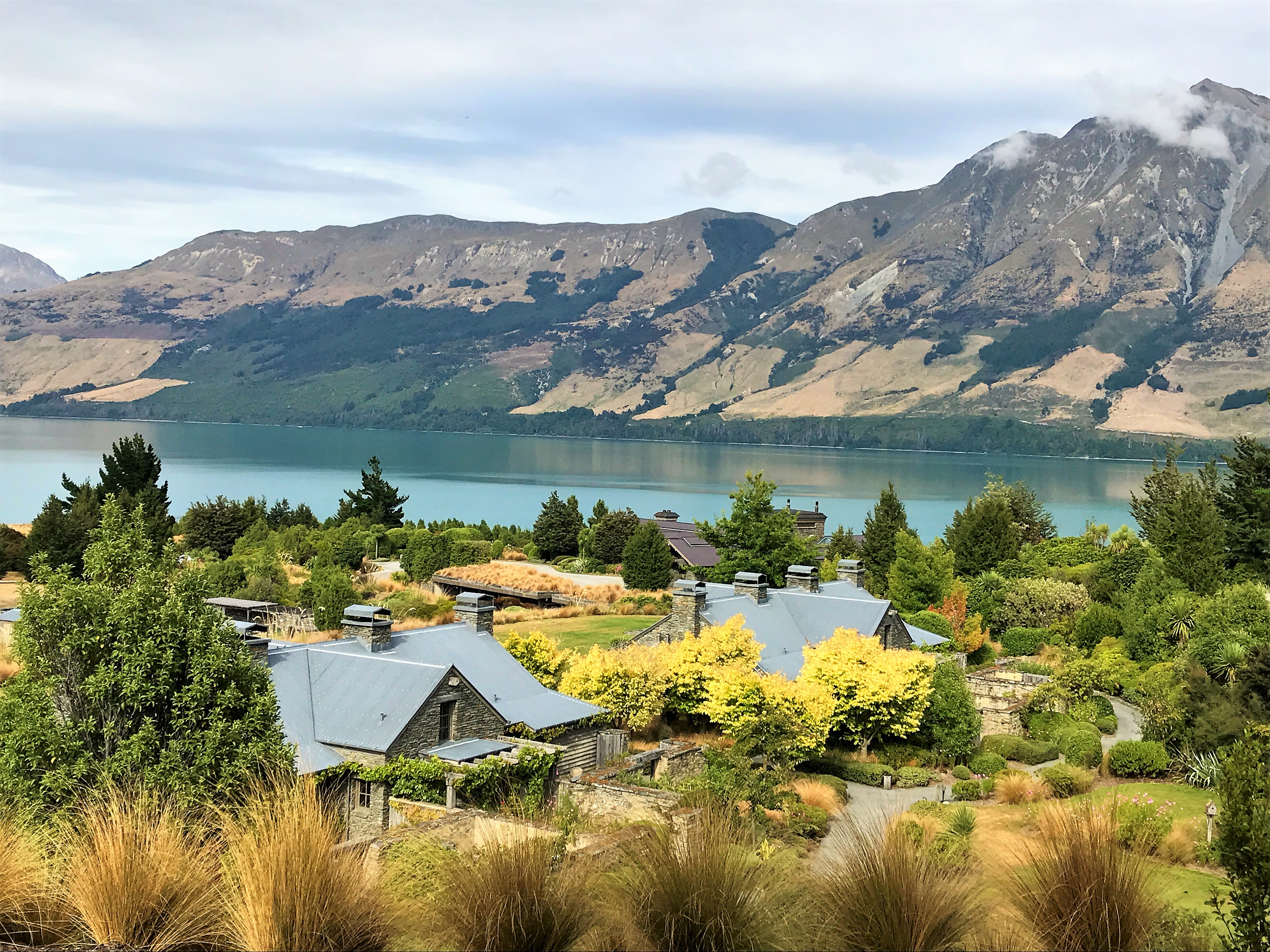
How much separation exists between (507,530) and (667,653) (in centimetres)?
4809

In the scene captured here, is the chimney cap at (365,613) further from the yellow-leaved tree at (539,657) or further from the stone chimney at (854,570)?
the stone chimney at (854,570)

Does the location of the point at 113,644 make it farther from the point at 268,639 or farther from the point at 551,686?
the point at 551,686

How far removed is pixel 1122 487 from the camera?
18250cm

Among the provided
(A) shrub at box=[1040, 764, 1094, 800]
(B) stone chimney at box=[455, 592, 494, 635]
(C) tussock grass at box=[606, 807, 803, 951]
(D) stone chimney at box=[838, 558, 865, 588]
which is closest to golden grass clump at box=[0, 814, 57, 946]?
(C) tussock grass at box=[606, 807, 803, 951]

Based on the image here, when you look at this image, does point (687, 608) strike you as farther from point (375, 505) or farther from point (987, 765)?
point (375, 505)

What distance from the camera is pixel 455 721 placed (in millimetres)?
21000

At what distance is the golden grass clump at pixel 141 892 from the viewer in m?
6.75

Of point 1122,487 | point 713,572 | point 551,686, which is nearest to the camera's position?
point 551,686

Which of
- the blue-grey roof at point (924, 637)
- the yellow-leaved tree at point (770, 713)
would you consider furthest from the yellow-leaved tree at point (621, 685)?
the blue-grey roof at point (924, 637)

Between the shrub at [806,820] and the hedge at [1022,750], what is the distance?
882 cm

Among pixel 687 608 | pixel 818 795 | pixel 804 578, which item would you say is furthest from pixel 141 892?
pixel 804 578

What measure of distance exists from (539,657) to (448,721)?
5.79 metres

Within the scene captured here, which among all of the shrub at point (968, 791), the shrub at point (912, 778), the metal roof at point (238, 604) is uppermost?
the metal roof at point (238, 604)

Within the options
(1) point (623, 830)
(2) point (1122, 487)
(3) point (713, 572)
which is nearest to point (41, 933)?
(1) point (623, 830)
